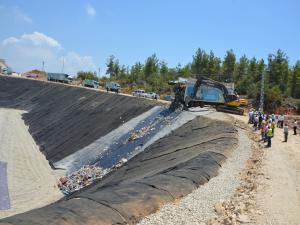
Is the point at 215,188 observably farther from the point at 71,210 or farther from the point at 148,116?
the point at 148,116

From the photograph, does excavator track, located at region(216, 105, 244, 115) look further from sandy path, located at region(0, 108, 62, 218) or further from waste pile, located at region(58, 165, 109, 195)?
sandy path, located at region(0, 108, 62, 218)

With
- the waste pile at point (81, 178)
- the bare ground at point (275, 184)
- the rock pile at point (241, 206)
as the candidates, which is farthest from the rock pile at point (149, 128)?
the rock pile at point (241, 206)

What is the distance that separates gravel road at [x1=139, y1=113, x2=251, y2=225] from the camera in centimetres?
1255

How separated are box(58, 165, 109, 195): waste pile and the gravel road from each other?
1220 centimetres

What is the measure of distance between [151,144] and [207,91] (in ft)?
38.2

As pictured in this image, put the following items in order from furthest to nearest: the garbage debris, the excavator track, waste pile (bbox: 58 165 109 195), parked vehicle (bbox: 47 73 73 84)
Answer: parked vehicle (bbox: 47 73 73 84), the excavator track, the garbage debris, waste pile (bbox: 58 165 109 195)

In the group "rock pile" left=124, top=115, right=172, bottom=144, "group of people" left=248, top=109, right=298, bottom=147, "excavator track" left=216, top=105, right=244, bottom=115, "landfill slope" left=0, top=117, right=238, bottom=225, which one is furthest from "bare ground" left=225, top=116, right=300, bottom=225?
"excavator track" left=216, top=105, right=244, bottom=115

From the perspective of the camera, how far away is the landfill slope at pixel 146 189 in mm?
11531

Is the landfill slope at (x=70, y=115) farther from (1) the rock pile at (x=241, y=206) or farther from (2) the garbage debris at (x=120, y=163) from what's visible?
(1) the rock pile at (x=241, y=206)

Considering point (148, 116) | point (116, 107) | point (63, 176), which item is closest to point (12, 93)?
point (116, 107)

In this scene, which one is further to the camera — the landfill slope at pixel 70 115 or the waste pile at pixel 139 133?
the landfill slope at pixel 70 115

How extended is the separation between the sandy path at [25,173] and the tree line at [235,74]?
3802 centimetres

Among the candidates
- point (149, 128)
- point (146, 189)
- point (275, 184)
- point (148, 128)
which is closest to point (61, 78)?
point (148, 128)

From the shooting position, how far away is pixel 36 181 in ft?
102
